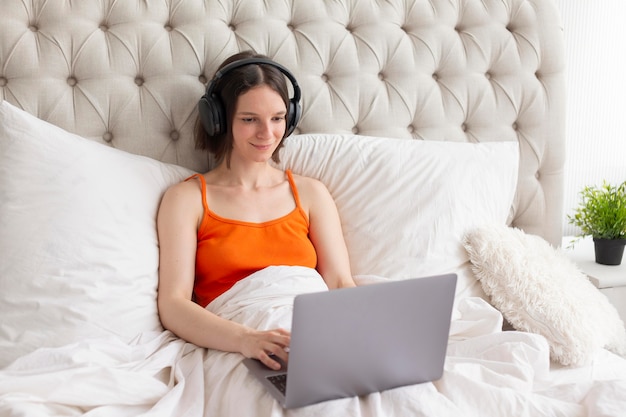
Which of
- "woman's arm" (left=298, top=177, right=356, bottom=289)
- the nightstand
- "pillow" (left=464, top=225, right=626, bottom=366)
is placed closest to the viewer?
"pillow" (left=464, top=225, right=626, bottom=366)

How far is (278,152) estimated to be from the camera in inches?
65.9

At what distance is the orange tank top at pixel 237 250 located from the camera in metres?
1.48

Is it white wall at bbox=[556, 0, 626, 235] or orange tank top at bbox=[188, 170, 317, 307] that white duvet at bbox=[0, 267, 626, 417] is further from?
white wall at bbox=[556, 0, 626, 235]

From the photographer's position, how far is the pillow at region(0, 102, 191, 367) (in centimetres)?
128

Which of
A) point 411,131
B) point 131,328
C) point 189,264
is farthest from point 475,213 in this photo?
point 131,328

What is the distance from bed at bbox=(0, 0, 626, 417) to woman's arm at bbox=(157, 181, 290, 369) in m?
0.03

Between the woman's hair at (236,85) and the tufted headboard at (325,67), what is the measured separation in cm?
13

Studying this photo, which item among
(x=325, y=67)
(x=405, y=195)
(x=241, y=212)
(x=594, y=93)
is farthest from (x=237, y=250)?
(x=594, y=93)

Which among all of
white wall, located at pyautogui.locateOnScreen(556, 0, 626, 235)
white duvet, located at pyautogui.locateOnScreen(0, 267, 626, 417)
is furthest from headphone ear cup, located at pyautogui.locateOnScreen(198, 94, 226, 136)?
white wall, located at pyautogui.locateOnScreen(556, 0, 626, 235)

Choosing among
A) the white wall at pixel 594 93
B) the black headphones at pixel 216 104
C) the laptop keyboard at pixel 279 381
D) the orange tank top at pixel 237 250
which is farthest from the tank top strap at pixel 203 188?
the white wall at pixel 594 93

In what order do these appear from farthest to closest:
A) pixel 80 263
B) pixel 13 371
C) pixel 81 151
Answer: pixel 81 151, pixel 80 263, pixel 13 371

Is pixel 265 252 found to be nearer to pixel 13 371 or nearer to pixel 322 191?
pixel 322 191

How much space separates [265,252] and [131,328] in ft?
1.10

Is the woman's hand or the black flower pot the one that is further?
the black flower pot
